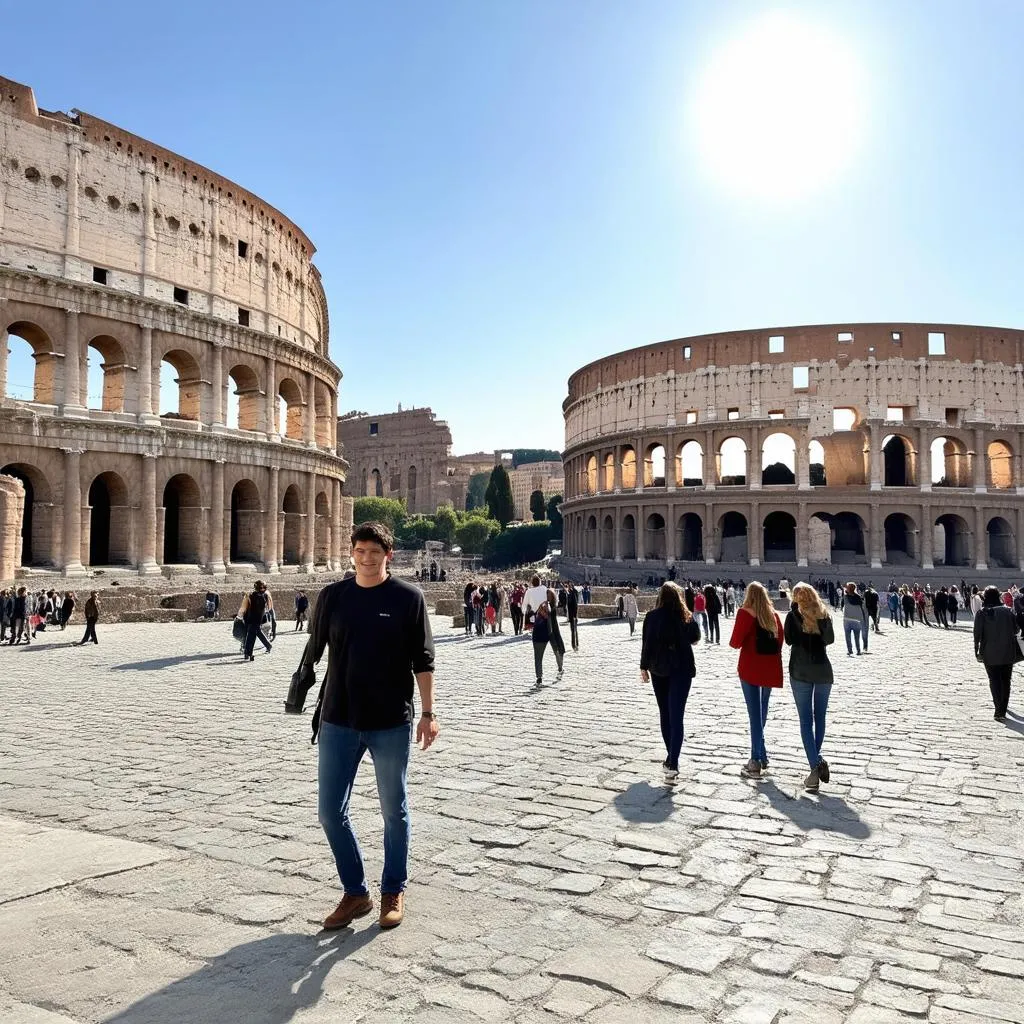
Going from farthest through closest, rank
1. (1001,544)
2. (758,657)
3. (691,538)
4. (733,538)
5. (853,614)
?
(691,538) < (733,538) < (1001,544) < (853,614) < (758,657)

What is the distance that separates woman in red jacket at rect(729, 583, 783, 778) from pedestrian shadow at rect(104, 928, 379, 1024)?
3.76 m

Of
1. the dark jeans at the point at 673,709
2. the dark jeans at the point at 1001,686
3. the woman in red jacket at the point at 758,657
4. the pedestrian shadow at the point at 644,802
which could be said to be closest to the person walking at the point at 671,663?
the dark jeans at the point at 673,709

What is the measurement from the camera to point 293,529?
110 ft

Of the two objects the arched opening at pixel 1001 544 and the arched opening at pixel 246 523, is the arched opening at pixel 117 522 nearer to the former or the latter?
the arched opening at pixel 246 523

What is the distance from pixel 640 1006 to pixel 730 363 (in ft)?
148

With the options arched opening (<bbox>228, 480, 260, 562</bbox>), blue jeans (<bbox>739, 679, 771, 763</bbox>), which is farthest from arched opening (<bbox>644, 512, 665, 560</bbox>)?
blue jeans (<bbox>739, 679, 771, 763</bbox>)

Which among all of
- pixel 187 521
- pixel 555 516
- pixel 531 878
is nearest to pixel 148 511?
pixel 187 521

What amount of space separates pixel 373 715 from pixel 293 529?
103 feet

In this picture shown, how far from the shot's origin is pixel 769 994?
294cm

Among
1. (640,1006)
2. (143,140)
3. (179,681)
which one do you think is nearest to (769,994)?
(640,1006)

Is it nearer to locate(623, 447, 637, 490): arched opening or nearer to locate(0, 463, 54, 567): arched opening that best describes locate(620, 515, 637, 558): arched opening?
locate(623, 447, 637, 490): arched opening

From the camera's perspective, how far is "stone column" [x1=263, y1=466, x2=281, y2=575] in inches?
1198

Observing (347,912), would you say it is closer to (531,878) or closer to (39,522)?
(531,878)

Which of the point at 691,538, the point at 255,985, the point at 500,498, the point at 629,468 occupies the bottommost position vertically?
the point at 255,985
